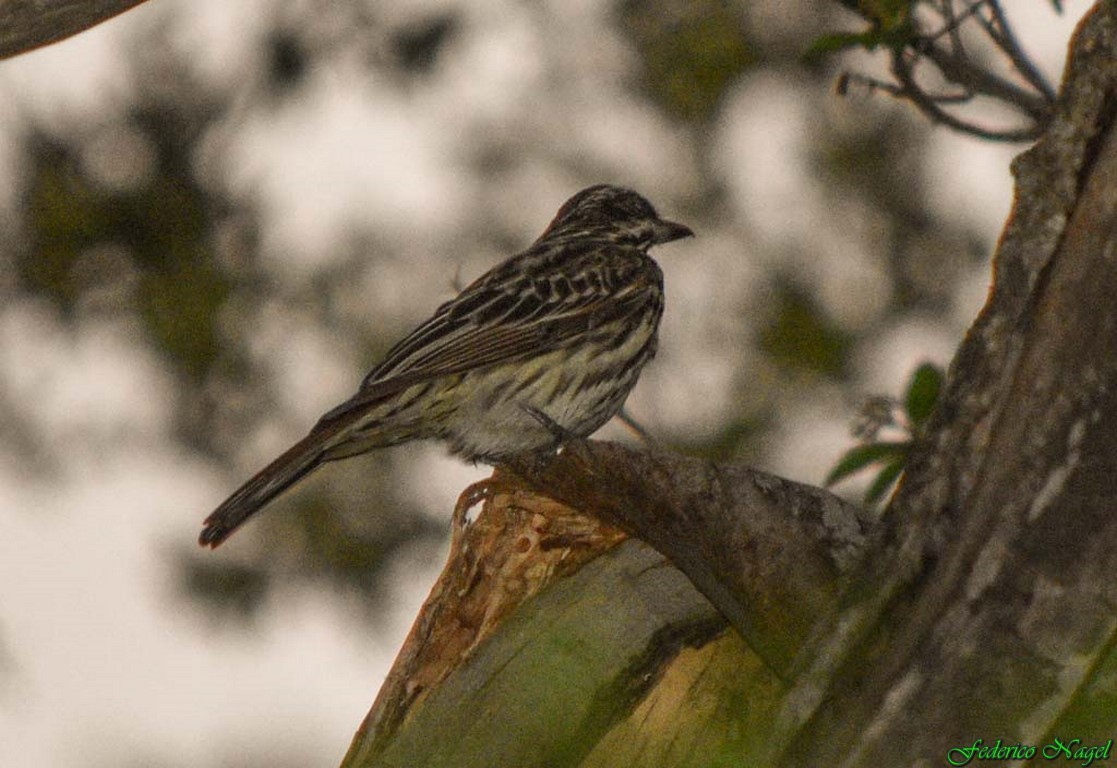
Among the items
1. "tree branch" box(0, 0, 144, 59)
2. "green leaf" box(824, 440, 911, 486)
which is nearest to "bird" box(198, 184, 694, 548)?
"green leaf" box(824, 440, 911, 486)

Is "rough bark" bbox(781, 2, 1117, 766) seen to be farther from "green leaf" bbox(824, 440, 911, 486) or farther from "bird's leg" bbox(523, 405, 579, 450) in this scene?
"bird's leg" bbox(523, 405, 579, 450)

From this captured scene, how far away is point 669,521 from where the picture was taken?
150 inches

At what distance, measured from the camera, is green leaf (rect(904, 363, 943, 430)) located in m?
5.33

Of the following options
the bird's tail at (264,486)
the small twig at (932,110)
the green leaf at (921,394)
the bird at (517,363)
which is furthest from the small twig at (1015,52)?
the bird's tail at (264,486)

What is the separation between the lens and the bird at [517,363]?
6.32 metres

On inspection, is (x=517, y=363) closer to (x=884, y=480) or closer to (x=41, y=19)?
(x=884, y=480)

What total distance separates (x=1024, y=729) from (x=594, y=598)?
5.79 ft

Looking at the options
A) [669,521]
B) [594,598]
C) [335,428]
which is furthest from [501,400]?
[669,521]

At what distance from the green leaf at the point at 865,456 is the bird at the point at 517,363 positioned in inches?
48.6

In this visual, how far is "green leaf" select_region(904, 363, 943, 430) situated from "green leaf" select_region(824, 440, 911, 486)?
140 mm

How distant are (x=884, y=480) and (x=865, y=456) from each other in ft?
0.30

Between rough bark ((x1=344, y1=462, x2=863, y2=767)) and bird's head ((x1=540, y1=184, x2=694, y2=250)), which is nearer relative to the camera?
rough bark ((x1=344, y1=462, x2=863, y2=767))

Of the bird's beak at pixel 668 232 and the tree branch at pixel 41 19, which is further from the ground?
the bird's beak at pixel 668 232

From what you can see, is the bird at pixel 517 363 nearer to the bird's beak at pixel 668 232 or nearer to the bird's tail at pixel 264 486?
the bird's tail at pixel 264 486
